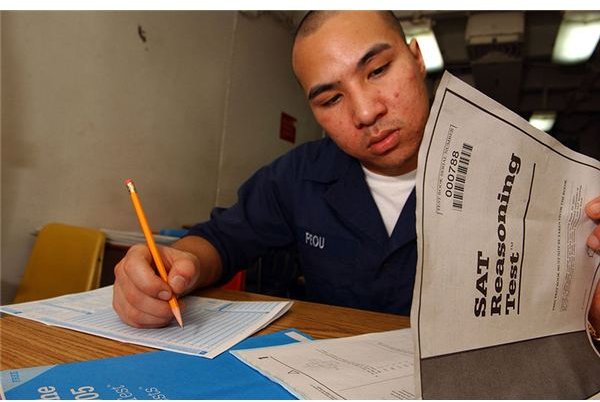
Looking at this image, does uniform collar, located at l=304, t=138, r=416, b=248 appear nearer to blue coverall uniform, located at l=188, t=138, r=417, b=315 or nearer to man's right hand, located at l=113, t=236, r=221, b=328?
blue coverall uniform, located at l=188, t=138, r=417, b=315

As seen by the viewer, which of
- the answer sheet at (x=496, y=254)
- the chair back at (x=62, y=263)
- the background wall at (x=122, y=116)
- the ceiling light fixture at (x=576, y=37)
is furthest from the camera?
the ceiling light fixture at (x=576, y=37)

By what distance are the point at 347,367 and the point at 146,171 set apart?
2113 mm

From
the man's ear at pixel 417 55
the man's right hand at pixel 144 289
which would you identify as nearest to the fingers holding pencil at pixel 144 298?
the man's right hand at pixel 144 289

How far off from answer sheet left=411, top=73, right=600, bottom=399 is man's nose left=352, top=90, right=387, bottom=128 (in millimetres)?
384

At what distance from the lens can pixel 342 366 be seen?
488mm

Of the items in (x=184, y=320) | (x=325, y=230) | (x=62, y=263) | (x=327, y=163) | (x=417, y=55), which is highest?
(x=417, y=55)

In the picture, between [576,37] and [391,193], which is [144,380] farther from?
[576,37]

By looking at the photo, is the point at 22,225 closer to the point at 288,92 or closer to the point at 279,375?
the point at 279,375

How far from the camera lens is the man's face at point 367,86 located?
78 cm

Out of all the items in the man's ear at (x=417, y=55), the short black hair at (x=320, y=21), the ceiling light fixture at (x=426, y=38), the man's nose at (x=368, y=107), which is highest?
the ceiling light fixture at (x=426, y=38)

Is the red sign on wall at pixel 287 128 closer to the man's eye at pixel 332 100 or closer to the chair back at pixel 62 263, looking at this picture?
the chair back at pixel 62 263

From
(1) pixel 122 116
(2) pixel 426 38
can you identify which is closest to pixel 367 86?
(1) pixel 122 116

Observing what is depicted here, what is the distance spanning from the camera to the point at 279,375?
451 mm

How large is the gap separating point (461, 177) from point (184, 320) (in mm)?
492
